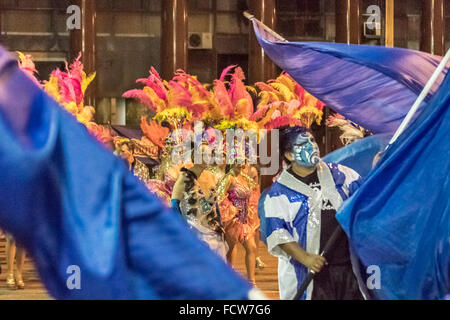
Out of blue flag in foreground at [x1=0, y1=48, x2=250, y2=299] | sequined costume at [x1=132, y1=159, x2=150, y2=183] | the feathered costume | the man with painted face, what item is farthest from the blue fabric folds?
the feathered costume

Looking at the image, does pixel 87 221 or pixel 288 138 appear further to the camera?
pixel 288 138

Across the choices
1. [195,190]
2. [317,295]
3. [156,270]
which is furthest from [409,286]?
[195,190]

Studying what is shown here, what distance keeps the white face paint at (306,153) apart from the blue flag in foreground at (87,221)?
488 centimetres

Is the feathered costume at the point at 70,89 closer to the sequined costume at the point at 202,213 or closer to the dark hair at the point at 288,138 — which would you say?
the sequined costume at the point at 202,213

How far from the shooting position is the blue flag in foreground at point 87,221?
1391 millimetres

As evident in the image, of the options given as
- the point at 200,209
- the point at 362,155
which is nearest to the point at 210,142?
the point at 200,209

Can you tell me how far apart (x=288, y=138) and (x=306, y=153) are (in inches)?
13.4

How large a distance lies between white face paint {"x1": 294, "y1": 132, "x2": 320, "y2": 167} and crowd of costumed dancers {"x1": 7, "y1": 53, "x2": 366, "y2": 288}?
111 inches

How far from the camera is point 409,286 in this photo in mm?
4965

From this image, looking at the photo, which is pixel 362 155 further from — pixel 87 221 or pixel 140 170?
pixel 140 170

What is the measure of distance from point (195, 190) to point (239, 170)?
2712mm

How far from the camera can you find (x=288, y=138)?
263 inches

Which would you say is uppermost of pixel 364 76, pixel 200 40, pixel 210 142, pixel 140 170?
pixel 200 40

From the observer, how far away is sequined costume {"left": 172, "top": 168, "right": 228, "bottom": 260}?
9.14 metres
